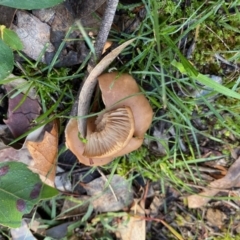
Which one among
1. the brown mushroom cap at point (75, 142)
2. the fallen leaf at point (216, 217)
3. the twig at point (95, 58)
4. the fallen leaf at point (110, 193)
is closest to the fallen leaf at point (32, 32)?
the twig at point (95, 58)

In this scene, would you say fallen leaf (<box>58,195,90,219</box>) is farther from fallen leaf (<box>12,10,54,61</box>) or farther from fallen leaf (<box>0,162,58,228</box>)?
fallen leaf (<box>12,10,54,61</box>)

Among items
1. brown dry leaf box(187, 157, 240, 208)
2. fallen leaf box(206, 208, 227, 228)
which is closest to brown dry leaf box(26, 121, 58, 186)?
brown dry leaf box(187, 157, 240, 208)

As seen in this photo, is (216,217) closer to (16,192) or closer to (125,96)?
(125,96)

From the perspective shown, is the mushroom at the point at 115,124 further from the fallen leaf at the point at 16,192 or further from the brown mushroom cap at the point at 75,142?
the fallen leaf at the point at 16,192

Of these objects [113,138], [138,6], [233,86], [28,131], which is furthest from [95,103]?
[233,86]

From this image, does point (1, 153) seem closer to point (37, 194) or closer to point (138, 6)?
point (37, 194)
